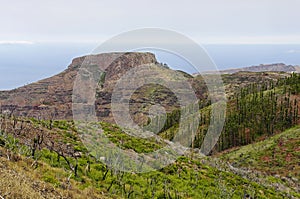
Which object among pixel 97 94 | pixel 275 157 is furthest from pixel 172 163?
pixel 97 94

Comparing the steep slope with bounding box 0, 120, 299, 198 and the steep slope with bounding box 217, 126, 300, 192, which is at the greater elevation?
the steep slope with bounding box 0, 120, 299, 198

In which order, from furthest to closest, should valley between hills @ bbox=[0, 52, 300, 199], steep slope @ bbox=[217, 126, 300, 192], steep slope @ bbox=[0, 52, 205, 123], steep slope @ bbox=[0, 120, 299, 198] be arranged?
steep slope @ bbox=[0, 52, 205, 123]
steep slope @ bbox=[217, 126, 300, 192]
valley between hills @ bbox=[0, 52, 300, 199]
steep slope @ bbox=[0, 120, 299, 198]

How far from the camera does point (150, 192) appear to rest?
44.2ft

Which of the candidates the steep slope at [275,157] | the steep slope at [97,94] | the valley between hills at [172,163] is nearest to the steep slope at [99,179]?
the valley between hills at [172,163]

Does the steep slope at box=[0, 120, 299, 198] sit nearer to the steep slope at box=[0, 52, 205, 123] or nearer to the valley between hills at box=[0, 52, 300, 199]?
the valley between hills at box=[0, 52, 300, 199]

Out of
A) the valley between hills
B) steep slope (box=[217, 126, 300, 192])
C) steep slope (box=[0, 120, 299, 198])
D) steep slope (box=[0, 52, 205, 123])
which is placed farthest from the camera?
steep slope (box=[0, 52, 205, 123])

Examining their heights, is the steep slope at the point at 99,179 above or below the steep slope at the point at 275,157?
above

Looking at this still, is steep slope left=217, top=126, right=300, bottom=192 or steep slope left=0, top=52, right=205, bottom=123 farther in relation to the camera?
steep slope left=0, top=52, right=205, bottom=123

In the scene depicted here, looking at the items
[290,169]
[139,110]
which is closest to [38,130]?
[290,169]

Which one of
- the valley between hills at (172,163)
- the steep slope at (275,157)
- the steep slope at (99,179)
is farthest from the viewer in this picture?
the steep slope at (275,157)

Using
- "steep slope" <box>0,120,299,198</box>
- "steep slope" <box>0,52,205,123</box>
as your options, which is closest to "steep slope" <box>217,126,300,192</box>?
"steep slope" <box>0,120,299,198</box>

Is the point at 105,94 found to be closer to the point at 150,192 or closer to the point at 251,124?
the point at 251,124

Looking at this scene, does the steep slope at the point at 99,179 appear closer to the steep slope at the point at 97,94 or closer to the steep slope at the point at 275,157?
the steep slope at the point at 275,157

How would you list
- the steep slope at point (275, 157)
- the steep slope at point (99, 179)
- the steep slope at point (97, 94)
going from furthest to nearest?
the steep slope at point (97, 94)
the steep slope at point (275, 157)
the steep slope at point (99, 179)
